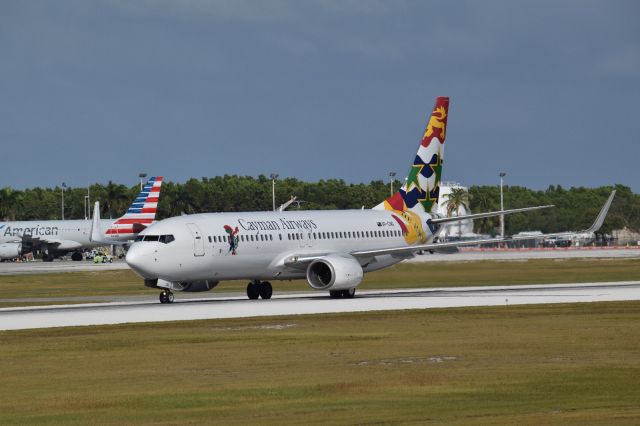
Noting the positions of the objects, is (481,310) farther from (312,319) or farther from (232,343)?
(232,343)

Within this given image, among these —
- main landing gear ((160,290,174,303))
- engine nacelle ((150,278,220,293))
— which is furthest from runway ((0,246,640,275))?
main landing gear ((160,290,174,303))

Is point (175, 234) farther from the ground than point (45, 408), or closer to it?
farther from the ground

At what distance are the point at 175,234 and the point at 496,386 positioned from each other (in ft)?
99.1

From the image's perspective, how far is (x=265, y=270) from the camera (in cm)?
5519

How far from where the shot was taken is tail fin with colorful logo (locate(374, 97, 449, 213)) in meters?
62.6

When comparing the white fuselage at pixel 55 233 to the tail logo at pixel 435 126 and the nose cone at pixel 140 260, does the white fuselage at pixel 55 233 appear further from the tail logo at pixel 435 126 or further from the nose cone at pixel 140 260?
the nose cone at pixel 140 260

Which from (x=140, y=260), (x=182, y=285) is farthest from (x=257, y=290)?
(x=140, y=260)

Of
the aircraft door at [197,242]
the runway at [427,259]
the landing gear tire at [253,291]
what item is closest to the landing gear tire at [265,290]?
the landing gear tire at [253,291]

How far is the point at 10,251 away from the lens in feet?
456

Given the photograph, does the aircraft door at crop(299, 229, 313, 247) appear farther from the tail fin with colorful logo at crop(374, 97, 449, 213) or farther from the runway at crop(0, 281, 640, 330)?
the tail fin with colorful logo at crop(374, 97, 449, 213)

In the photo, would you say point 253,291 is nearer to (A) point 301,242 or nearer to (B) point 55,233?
(A) point 301,242

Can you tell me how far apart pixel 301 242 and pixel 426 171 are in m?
9.17

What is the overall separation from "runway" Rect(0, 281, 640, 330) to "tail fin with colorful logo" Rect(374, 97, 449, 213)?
4.80 m

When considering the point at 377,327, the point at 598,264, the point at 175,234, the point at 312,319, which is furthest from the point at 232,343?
the point at 598,264
